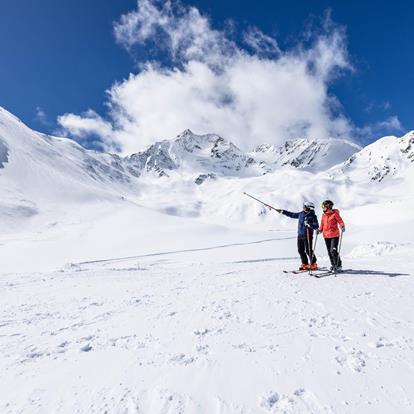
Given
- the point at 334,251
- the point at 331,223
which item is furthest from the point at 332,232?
the point at 334,251

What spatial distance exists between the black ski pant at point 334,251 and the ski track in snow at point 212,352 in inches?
107

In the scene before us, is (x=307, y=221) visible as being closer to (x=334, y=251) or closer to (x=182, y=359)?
(x=334, y=251)

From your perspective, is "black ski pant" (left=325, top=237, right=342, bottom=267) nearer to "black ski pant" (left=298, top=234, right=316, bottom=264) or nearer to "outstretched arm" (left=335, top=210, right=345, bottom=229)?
"outstretched arm" (left=335, top=210, right=345, bottom=229)

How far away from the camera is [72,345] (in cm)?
548

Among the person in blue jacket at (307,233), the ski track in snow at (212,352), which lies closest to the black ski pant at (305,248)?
the person in blue jacket at (307,233)

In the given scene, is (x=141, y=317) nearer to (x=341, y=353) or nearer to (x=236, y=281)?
(x=341, y=353)

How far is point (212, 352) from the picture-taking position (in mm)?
5043

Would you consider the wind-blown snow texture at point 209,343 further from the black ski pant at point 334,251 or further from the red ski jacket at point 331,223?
the red ski jacket at point 331,223

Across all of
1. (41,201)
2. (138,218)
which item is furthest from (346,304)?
(41,201)

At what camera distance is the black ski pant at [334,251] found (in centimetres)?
1194

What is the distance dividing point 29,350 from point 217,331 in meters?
2.97

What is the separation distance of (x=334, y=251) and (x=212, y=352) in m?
8.19

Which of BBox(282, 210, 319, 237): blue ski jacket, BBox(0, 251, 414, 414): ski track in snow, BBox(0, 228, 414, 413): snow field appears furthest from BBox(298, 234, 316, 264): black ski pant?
BBox(0, 251, 414, 414): ski track in snow

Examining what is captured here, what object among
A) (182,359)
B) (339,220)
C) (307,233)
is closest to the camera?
(182,359)
